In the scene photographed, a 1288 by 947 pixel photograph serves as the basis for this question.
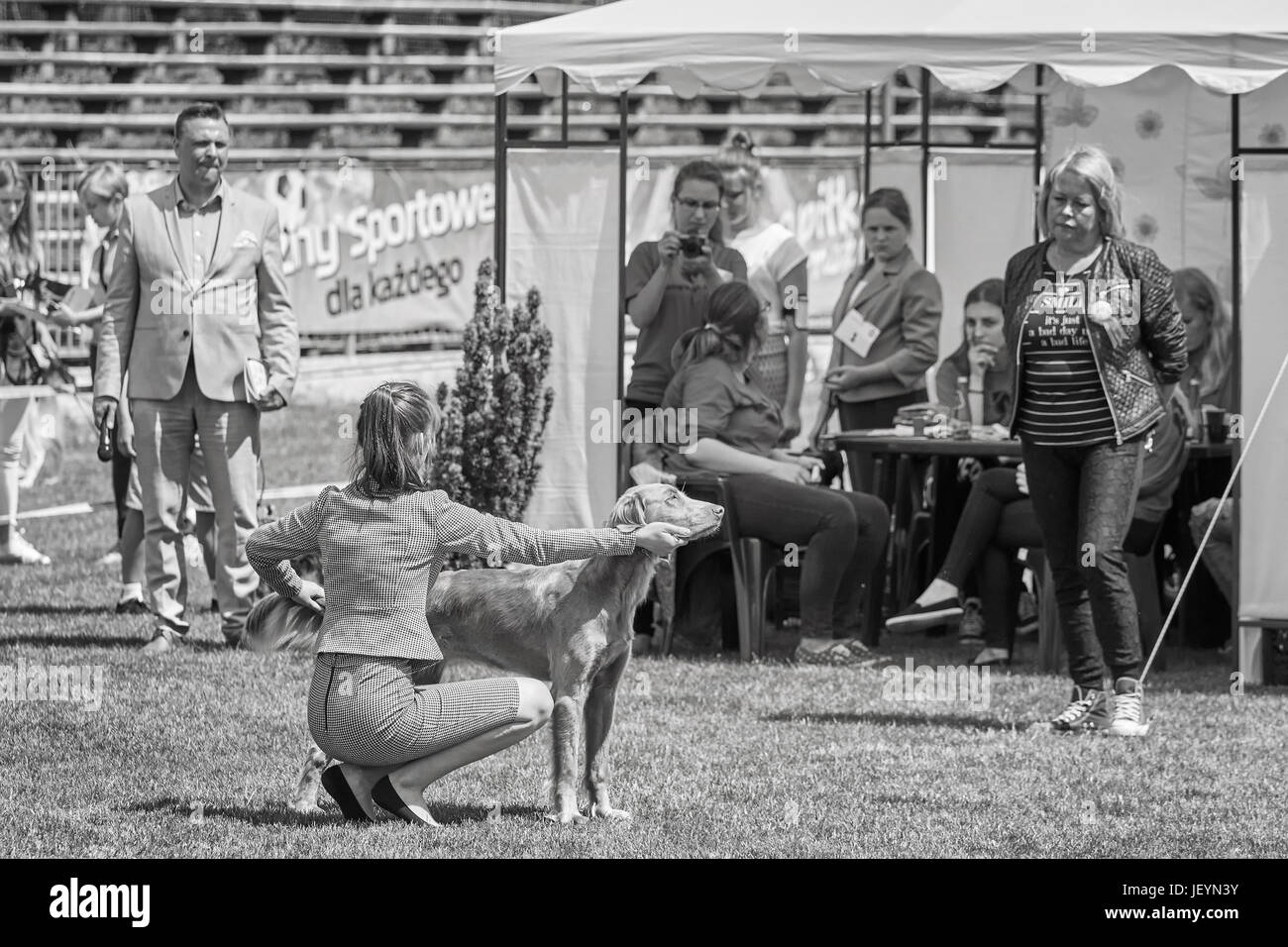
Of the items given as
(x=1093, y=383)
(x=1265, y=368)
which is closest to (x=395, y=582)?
(x=1093, y=383)

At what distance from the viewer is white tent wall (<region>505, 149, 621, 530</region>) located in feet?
29.8

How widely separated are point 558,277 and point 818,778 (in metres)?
3.55

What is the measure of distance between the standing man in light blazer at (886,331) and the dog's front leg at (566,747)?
4549mm

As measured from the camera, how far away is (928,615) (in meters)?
8.73

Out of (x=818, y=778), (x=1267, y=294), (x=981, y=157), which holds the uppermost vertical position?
(x=981, y=157)

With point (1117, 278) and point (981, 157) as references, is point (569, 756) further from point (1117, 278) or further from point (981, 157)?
point (981, 157)

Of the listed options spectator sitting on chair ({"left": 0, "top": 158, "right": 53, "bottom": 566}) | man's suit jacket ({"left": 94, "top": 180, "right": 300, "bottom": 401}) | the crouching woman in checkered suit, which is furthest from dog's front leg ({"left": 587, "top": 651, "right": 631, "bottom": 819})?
spectator sitting on chair ({"left": 0, "top": 158, "right": 53, "bottom": 566})

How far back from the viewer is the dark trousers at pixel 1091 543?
684 centimetres

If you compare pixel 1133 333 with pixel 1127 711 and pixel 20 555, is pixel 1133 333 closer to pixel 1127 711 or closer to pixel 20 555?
pixel 1127 711

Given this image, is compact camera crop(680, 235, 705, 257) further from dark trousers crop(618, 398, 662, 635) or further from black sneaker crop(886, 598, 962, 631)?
black sneaker crop(886, 598, 962, 631)

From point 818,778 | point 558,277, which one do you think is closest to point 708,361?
point 558,277

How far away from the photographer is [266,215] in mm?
8438

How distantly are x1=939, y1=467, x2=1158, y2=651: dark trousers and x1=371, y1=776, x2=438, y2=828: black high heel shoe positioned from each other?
389 centimetres

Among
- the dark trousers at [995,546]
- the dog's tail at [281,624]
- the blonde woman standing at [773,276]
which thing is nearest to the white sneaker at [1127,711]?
the dark trousers at [995,546]
